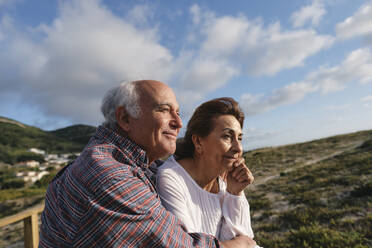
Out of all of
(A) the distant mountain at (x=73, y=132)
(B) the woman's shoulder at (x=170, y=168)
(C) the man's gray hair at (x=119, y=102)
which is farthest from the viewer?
(A) the distant mountain at (x=73, y=132)

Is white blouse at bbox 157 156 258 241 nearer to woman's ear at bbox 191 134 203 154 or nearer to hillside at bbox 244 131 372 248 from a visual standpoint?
woman's ear at bbox 191 134 203 154

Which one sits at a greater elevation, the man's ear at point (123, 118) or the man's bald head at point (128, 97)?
the man's bald head at point (128, 97)

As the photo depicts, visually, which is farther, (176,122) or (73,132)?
(73,132)

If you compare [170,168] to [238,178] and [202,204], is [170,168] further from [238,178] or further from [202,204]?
[238,178]

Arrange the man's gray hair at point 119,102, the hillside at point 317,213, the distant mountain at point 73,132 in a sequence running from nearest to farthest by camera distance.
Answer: the man's gray hair at point 119,102
the hillside at point 317,213
the distant mountain at point 73,132

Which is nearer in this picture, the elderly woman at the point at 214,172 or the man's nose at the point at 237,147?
the elderly woman at the point at 214,172

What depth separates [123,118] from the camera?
6.18ft

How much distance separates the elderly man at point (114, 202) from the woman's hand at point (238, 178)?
760 mm

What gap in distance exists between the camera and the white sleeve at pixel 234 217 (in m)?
2.30

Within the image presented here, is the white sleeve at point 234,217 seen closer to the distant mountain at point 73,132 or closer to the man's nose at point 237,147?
the man's nose at point 237,147

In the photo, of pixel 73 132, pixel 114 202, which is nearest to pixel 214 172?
pixel 114 202

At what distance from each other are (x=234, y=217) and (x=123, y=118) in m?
1.51

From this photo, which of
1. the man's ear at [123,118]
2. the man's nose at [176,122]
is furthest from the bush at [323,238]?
the man's ear at [123,118]

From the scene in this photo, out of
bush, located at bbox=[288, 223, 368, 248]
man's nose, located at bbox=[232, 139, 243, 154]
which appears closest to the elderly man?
man's nose, located at bbox=[232, 139, 243, 154]
